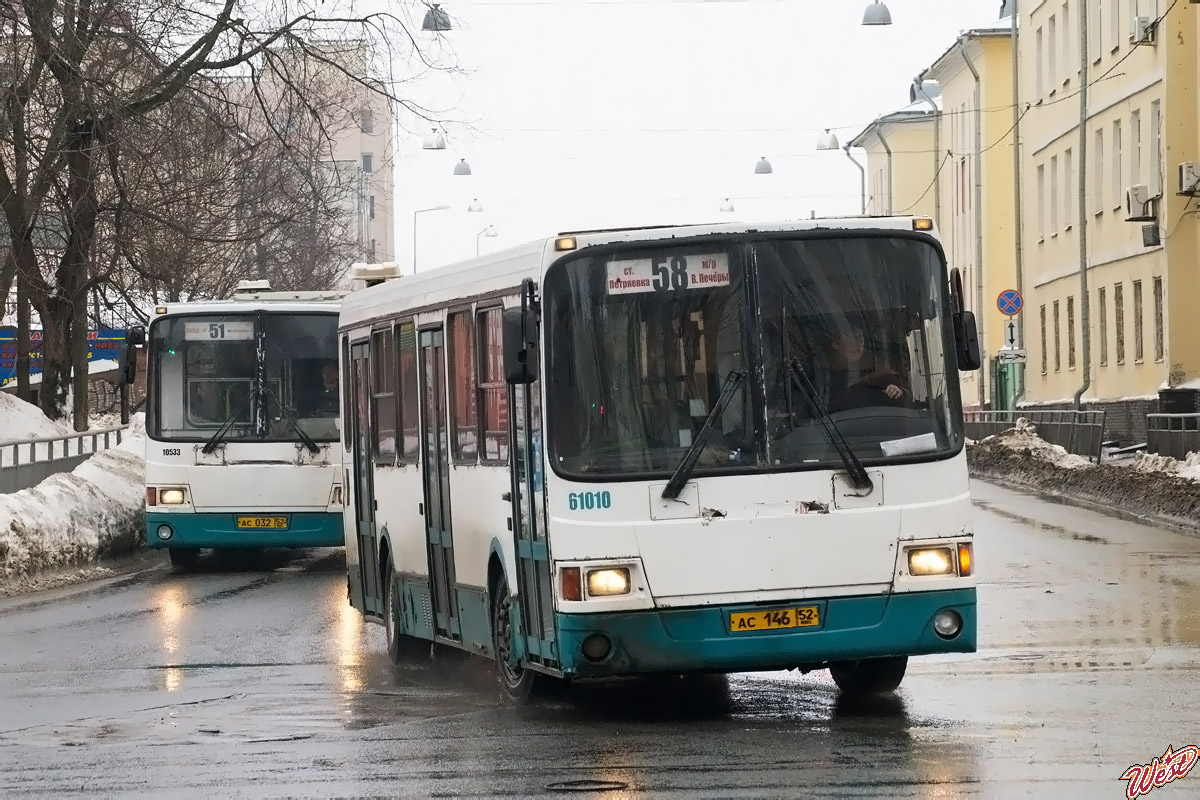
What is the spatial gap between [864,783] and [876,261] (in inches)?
123

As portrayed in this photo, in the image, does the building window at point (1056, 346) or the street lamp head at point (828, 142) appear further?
the street lamp head at point (828, 142)

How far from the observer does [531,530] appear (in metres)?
11.5

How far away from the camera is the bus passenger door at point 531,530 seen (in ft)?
36.9

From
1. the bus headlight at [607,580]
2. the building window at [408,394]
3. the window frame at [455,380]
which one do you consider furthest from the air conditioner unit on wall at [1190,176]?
the bus headlight at [607,580]

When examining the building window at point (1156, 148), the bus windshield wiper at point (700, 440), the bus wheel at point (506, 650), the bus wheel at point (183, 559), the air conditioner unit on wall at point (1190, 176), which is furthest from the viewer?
the building window at point (1156, 148)

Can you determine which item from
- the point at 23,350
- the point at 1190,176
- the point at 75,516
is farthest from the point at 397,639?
the point at 1190,176

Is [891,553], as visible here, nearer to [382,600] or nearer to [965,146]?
[382,600]

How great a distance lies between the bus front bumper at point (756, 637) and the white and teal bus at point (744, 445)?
1cm

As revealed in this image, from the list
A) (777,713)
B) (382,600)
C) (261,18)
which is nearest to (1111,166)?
(261,18)

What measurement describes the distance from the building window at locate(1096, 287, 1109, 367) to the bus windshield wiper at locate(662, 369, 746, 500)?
43.5 m

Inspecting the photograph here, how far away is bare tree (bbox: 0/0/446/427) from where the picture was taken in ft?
98.4

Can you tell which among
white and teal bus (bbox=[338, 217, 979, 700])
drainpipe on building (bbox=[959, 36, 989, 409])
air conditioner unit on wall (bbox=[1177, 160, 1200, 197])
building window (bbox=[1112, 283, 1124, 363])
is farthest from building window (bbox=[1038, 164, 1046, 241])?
white and teal bus (bbox=[338, 217, 979, 700])

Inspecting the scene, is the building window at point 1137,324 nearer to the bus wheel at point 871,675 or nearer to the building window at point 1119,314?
the building window at point 1119,314

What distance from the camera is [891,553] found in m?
11.0
